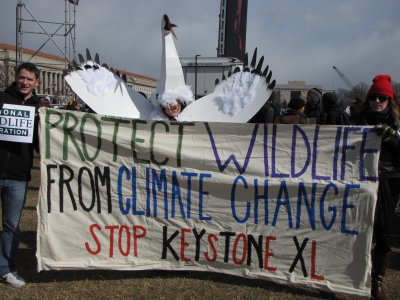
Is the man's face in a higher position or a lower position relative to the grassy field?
higher

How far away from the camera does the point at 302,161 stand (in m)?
3.27

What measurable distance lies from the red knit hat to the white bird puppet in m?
0.85

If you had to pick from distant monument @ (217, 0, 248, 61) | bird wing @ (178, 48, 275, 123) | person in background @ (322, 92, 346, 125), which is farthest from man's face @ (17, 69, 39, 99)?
distant monument @ (217, 0, 248, 61)

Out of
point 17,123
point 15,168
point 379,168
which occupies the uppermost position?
point 17,123

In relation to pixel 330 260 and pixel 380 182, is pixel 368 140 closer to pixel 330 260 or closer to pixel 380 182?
pixel 380 182

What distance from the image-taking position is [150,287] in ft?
11.3

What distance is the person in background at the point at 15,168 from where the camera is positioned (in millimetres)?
3227

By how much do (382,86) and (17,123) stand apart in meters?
2.78

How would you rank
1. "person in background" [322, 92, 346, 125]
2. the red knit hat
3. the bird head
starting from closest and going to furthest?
1. the red knit hat
2. the bird head
3. "person in background" [322, 92, 346, 125]

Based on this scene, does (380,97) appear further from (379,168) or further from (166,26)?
(166,26)

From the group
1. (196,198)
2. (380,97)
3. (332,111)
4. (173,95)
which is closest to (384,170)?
(380,97)

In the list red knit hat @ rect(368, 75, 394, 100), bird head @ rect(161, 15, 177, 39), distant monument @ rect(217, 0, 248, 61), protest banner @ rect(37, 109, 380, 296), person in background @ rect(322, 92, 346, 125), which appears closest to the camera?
red knit hat @ rect(368, 75, 394, 100)

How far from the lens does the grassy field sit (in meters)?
3.30

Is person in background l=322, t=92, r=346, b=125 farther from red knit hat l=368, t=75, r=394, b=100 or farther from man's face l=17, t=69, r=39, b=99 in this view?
man's face l=17, t=69, r=39, b=99
